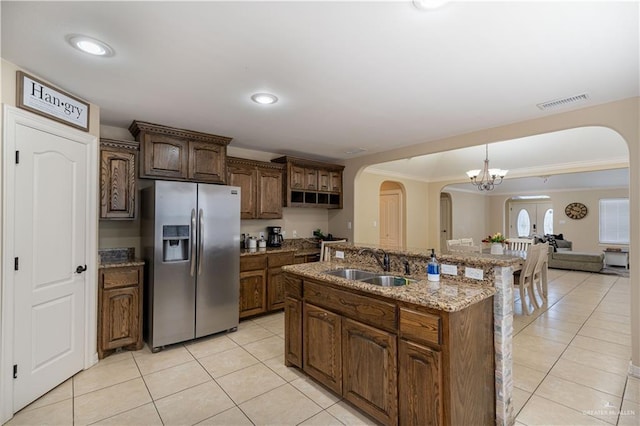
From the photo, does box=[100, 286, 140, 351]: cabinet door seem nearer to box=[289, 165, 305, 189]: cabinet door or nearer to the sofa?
box=[289, 165, 305, 189]: cabinet door

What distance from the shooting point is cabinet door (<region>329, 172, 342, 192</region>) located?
213 inches

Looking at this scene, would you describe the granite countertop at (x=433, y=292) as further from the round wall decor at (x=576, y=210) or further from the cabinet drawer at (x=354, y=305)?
the round wall decor at (x=576, y=210)

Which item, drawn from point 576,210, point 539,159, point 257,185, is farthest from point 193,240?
point 576,210

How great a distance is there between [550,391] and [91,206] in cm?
435

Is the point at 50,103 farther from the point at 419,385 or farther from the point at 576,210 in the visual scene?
the point at 576,210

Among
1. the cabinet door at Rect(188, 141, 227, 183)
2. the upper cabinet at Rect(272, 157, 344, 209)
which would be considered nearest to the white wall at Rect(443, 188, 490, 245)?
the upper cabinet at Rect(272, 157, 344, 209)

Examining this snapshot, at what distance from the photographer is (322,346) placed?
240 cm

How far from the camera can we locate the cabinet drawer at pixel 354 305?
1922mm

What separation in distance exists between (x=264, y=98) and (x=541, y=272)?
535 centimetres

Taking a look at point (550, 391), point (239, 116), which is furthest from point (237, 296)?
point (550, 391)

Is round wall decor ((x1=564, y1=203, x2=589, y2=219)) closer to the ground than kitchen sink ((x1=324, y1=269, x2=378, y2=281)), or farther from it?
farther from it

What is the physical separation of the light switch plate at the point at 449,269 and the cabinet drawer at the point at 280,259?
254cm

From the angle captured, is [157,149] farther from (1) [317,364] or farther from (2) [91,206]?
(1) [317,364]

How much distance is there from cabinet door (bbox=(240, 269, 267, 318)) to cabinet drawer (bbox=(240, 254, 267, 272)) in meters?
0.06
